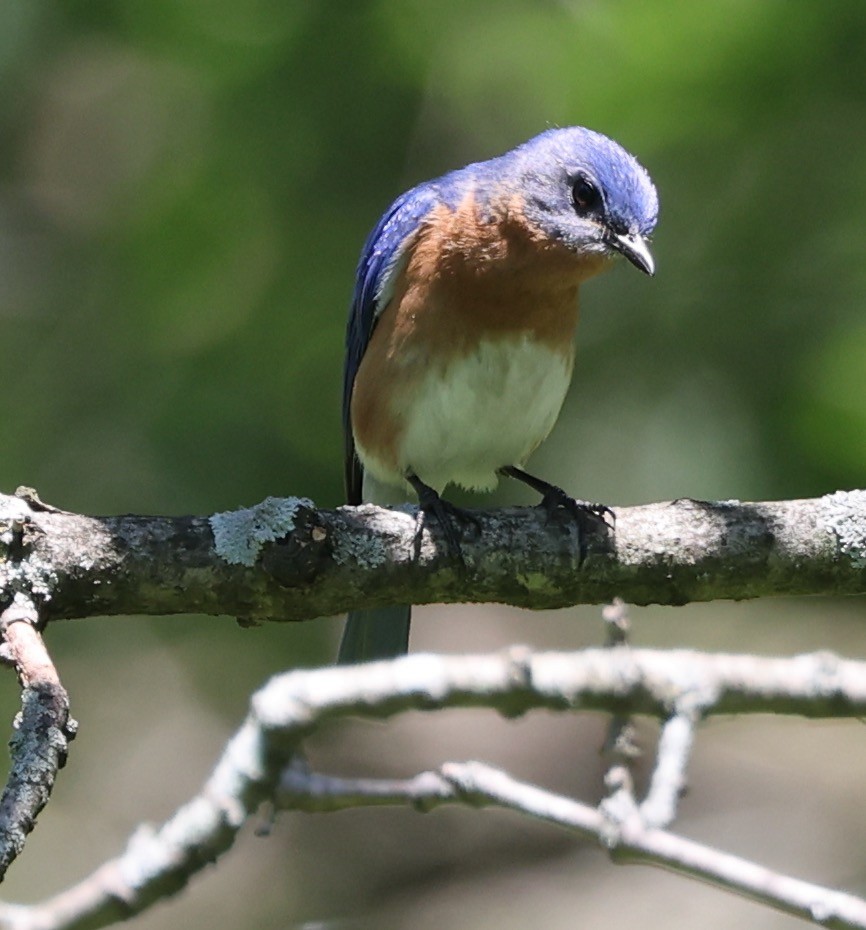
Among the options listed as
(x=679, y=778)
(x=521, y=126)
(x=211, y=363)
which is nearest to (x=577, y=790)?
(x=211, y=363)

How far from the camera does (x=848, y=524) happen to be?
451 cm

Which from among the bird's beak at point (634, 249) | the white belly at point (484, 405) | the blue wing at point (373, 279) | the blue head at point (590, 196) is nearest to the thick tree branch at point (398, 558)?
the white belly at point (484, 405)

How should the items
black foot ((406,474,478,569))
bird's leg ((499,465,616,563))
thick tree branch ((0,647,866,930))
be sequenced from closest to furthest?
1. thick tree branch ((0,647,866,930))
2. black foot ((406,474,478,569))
3. bird's leg ((499,465,616,563))

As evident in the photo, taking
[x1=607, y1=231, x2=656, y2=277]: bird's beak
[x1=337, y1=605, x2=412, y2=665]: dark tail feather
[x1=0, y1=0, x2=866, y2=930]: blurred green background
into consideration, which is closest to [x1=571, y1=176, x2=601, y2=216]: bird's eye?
Result: [x1=607, y1=231, x2=656, y2=277]: bird's beak

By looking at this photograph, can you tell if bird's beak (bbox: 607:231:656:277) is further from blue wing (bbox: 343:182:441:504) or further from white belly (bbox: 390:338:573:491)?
blue wing (bbox: 343:182:441:504)

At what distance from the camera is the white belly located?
5.43 metres

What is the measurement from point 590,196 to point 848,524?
5.87ft

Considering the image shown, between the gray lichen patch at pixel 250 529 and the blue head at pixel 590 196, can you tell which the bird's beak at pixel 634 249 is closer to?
the blue head at pixel 590 196

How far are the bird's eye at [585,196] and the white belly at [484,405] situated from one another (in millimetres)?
583

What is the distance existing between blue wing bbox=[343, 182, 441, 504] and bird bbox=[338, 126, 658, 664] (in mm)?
16

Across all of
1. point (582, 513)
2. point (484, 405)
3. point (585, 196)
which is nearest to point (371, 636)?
point (484, 405)

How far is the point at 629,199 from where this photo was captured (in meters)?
5.41

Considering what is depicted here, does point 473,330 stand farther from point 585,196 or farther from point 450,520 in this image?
point 450,520

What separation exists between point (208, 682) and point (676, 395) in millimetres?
3119
